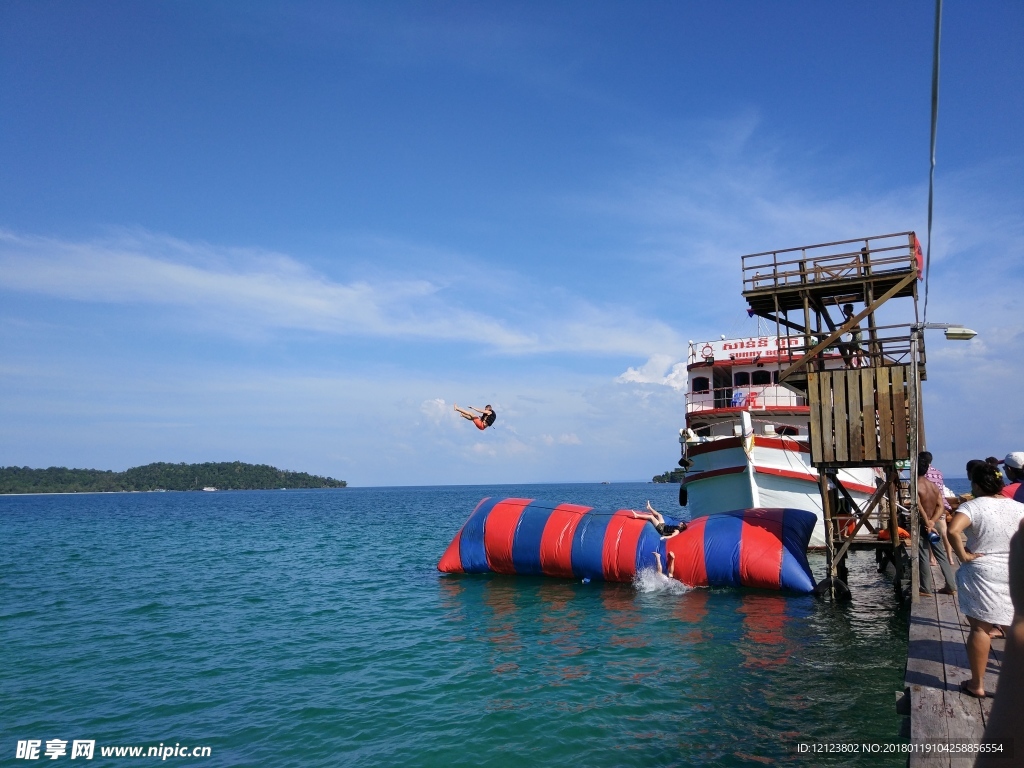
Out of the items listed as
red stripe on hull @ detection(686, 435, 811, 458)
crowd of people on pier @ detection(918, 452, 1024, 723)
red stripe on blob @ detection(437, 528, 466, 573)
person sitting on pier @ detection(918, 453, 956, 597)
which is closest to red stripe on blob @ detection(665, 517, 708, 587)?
red stripe on hull @ detection(686, 435, 811, 458)

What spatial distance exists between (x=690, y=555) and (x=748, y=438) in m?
5.71

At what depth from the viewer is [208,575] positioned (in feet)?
71.4

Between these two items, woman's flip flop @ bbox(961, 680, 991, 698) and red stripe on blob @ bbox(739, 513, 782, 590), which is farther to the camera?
red stripe on blob @ bbox(739, 513, 782, 590)

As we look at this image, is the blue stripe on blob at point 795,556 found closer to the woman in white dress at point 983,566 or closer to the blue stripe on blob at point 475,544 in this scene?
the blue stripe on blob at point 475,544

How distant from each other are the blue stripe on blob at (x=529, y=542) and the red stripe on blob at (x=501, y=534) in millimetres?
142

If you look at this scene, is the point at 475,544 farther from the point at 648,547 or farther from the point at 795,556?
the point at 795,556

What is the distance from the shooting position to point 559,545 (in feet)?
56.3

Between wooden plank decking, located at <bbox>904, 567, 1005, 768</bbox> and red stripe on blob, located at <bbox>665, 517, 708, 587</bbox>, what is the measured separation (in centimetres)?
740

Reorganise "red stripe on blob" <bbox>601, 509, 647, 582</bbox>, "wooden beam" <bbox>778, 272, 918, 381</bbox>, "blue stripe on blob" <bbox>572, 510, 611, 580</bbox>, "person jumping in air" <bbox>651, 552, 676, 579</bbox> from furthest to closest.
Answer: "blue stripe on blob" <bbox>572, 510, 611, 580</bbox>
"red stripe on blob" <bbox>601, 509, 647, 582</bbox>
"person jumping in air" <bbox>651, 552, 676, 579</bbox>
"wooden beam" <bbox>778, 272, 918, 381</bbox>

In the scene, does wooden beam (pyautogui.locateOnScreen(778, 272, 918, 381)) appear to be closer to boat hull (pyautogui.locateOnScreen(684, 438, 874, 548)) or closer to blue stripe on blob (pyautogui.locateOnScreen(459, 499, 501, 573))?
boat hull (pyautogui.locateOnScreen(684, 438, 874, 548))

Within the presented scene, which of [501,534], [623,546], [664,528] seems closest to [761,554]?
[664,528]

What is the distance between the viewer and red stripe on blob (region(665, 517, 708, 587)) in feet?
51.5

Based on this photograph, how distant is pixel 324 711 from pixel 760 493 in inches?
607

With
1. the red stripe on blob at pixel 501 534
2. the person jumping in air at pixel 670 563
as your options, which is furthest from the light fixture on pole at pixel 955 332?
the red stripe on blob at pixel 501 534
